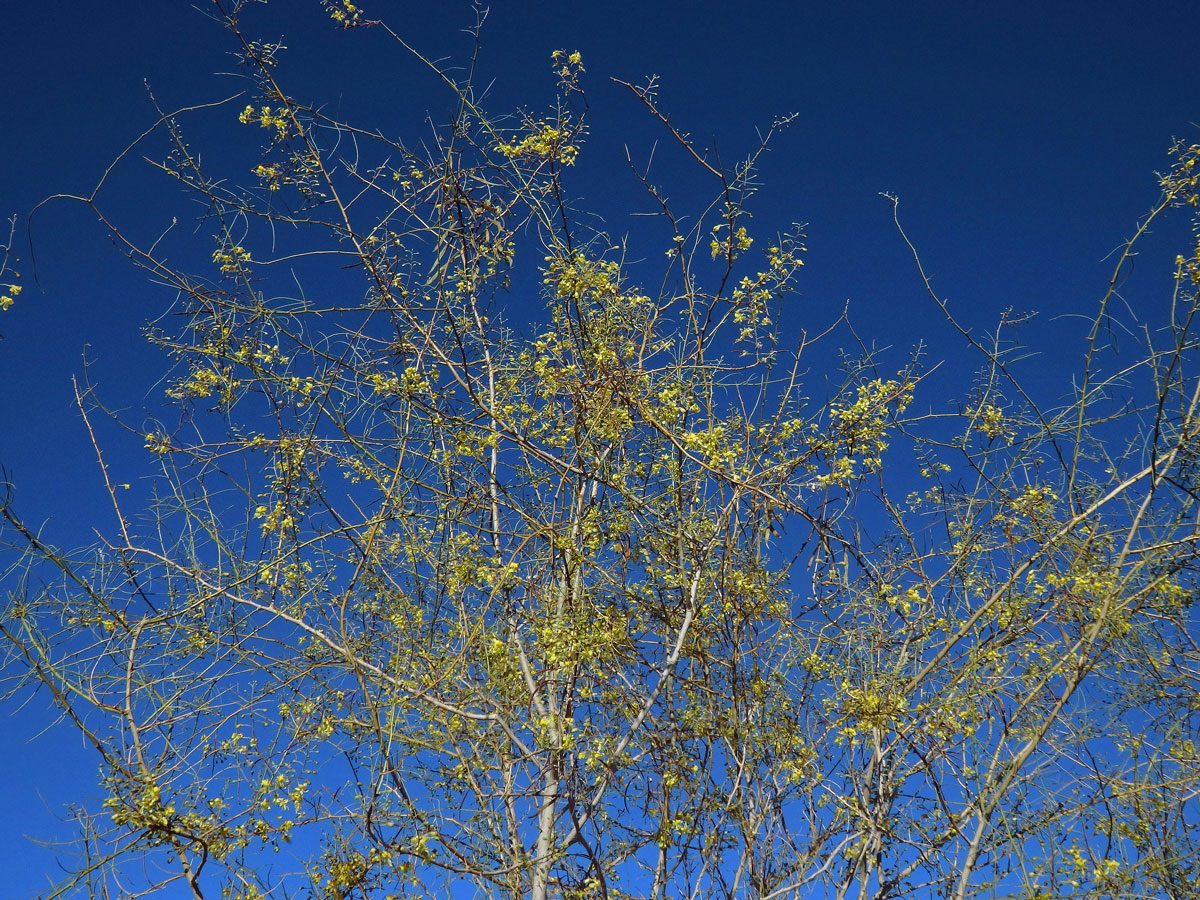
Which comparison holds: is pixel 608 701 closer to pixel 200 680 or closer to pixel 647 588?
pixel 647 588

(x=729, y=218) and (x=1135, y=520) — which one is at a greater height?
(x=729, y=218)

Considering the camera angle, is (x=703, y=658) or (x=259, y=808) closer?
(x=259, y=808)

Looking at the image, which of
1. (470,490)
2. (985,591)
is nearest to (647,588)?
(470,490)

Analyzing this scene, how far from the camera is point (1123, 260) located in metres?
3.13

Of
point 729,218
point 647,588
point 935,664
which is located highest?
point 729,218

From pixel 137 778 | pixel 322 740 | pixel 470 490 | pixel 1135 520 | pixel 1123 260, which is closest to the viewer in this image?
pixel 1123 260

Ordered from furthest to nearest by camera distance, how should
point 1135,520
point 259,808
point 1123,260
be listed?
1. point 1135,520
2. point 259,808
3. point 1123,260

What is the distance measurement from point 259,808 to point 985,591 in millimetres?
3222

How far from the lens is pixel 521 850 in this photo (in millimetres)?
3807

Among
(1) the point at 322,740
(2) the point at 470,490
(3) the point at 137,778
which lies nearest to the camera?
(3) the point at 137,778

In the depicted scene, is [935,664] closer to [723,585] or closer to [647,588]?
[723,585]

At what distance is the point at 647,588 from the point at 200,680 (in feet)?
6.50

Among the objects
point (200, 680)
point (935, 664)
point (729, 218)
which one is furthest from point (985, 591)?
point (200, 680)

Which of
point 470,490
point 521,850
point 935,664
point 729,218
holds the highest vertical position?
point 729,218
